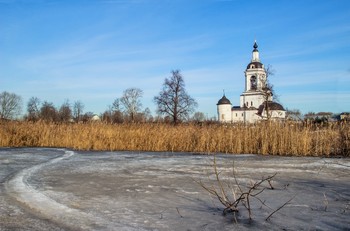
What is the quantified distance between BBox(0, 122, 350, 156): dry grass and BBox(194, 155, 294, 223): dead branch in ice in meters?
6.18

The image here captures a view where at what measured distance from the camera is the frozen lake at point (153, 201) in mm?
3596

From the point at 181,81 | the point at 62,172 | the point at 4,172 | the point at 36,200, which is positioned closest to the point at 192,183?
the point at 36,200

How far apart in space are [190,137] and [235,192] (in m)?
8.86

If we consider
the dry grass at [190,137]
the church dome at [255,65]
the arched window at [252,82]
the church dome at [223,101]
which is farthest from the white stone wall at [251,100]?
the dry grass at [190,137]

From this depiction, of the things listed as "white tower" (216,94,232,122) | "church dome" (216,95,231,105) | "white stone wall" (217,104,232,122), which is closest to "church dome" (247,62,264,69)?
"church dome" (216,95,231,105)

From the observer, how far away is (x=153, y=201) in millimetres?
4621

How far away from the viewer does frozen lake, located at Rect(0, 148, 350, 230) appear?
3596mm

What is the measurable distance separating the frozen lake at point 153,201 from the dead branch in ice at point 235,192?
10cm

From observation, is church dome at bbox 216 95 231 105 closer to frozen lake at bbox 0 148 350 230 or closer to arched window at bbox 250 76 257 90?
arched window at bbox 250 76 257 90

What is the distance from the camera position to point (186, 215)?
3.94m

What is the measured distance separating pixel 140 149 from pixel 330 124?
7.12m

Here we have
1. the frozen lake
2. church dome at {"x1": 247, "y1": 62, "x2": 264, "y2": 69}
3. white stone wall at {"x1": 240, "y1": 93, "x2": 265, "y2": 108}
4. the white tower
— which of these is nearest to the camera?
the frozen lake

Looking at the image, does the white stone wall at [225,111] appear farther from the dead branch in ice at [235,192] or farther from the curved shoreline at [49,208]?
the curved shoreline at [49,208]

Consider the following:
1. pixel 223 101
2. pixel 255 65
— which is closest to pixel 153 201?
pixel 255 65
